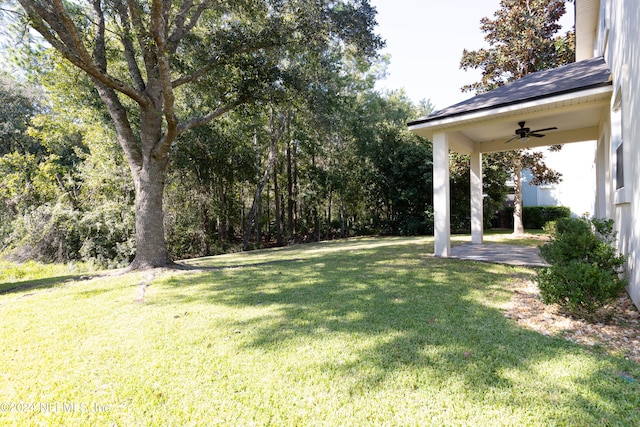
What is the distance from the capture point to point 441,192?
7.31 meters

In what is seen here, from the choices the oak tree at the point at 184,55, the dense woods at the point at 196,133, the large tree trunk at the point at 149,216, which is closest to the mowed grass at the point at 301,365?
the large tree trunk at the point at 149,216

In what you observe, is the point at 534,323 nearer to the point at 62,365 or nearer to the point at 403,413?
the point at 403,413

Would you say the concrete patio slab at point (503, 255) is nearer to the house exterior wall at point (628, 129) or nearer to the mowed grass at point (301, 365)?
the house exterior wall at point (628, 129)

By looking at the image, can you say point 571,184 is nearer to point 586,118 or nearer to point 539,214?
point 539,214

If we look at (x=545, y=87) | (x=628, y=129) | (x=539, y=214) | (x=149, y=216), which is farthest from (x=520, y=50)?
(x=149, y=216)

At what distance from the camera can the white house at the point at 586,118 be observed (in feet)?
12.5

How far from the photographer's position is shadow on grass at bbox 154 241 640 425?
2064 mm

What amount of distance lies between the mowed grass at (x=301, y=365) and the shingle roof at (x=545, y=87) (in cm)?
382

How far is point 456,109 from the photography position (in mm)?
7160

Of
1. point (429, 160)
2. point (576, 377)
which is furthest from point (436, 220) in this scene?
point (429, 160)

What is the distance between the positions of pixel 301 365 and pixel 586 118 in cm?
860

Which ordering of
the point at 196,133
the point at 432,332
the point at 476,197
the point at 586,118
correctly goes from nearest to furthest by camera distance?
the point at 432,332 < the point at 586,118 < the point at 476,197 < the point at 196,133

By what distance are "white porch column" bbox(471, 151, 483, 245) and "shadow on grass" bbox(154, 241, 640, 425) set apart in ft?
14.2

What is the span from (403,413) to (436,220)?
621 centimetres
